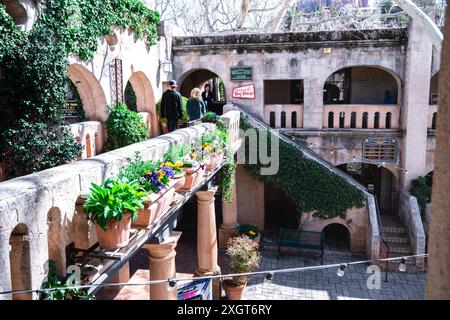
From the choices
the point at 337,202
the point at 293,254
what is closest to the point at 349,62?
the point at 337,202

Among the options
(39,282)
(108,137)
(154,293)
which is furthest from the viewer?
(108,137)

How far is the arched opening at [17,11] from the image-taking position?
25.8 ft

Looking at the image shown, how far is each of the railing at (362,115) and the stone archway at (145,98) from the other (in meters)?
6.36

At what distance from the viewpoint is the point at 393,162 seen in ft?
51.0

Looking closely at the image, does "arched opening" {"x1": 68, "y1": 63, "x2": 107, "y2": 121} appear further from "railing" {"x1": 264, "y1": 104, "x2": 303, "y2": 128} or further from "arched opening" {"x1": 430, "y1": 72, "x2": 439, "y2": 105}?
"arched opening" {"x1": 430, "y1": 72, "x2": 439, "y2": 105}

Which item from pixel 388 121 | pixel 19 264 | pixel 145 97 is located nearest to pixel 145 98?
pixel 145 97

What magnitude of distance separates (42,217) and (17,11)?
241 inches

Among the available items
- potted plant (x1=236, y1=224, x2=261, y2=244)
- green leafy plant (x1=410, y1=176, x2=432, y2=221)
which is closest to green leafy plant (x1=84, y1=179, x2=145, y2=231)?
potted plant (x1=236, y1=224, x2=261, y2=244)

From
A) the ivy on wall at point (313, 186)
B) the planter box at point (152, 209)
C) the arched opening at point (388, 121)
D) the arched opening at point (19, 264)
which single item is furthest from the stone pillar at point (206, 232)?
the arched opening at point (388, 121)

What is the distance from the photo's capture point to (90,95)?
11.0 metres

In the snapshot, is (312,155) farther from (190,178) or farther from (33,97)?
(33,97)

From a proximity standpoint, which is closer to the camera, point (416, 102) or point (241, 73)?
point (416, 102)
